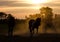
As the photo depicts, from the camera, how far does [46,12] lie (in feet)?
232

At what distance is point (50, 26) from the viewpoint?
6188 centimetres

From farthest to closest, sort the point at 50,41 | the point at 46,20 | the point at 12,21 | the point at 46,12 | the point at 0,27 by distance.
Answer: the point at 46,12 → the point at 46,20 → the point at 0,27 → the point at 12,21 → the point at 50,41

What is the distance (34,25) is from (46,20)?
27.6m

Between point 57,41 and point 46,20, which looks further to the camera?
point 46,20

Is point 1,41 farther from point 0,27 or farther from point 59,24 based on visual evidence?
point 59,24

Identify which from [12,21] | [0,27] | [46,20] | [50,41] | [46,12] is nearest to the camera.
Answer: [50,41]

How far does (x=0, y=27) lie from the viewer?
58656 mm

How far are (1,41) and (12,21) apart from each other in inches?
203

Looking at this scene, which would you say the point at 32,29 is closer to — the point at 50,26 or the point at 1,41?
the point at 1,41

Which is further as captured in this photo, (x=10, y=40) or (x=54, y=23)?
(x=54, y=23)

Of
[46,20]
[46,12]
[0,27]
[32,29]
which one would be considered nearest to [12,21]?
[32,29]

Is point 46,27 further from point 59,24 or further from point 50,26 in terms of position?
point 59,24

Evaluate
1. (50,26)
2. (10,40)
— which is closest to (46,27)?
(50,26)

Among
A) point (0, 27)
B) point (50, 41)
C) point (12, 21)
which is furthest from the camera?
point (0, 27)
